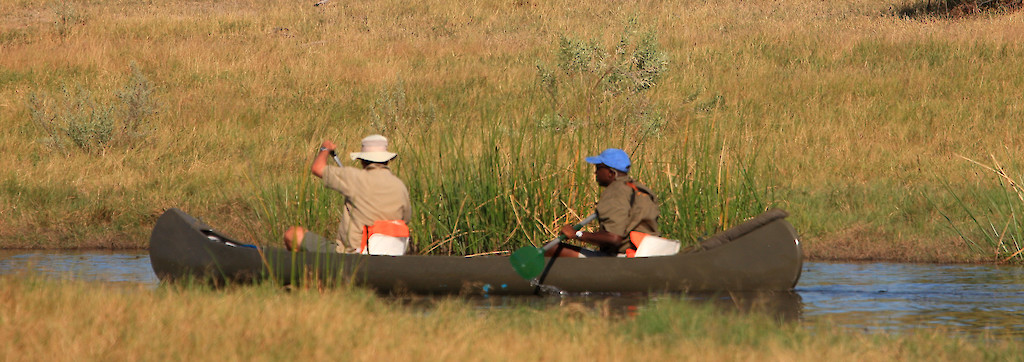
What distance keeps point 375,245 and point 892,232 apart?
6057 millimetres

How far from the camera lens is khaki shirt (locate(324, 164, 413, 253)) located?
980cm

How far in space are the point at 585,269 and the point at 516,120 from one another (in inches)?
266

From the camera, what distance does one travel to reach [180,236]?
10398 millimetres

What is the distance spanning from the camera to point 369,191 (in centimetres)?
980

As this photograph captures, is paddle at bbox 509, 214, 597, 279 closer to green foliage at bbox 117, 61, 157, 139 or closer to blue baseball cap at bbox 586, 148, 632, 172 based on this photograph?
blue baseball cap at bbox 586, 148, 632, 172

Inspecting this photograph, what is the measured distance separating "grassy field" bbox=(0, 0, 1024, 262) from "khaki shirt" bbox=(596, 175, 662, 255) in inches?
44.3

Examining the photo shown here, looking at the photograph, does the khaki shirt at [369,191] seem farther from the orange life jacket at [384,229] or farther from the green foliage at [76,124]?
the green foliage at [76,124]

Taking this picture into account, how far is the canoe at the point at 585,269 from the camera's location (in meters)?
9.80

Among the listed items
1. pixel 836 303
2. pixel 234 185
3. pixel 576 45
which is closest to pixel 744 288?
pixel 836 303

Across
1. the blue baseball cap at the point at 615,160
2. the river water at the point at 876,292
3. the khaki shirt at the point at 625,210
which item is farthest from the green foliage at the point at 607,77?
the blue baseball cap at the point at 615,160

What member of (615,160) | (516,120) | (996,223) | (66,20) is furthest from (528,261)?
(66,20)

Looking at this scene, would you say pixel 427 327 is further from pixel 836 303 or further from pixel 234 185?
pixel 234 185

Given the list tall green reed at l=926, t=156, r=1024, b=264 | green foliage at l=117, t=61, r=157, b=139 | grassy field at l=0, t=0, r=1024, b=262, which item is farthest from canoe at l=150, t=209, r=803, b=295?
green foliage at l=117, t=61, r=157, b=139

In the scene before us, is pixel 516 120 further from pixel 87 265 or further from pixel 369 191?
pixel 369 191
